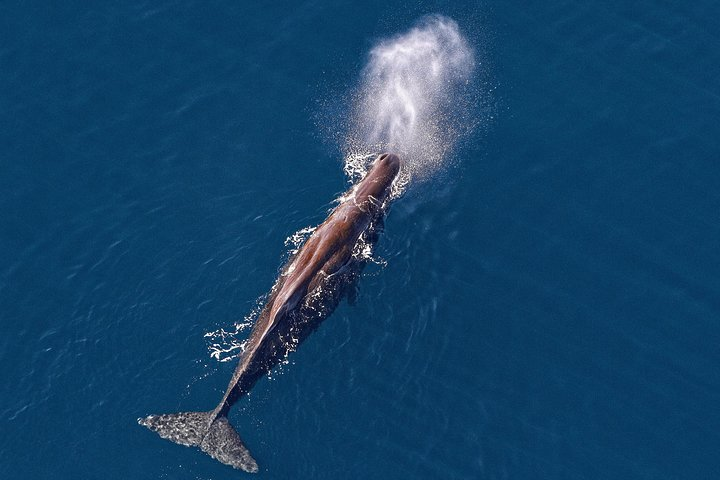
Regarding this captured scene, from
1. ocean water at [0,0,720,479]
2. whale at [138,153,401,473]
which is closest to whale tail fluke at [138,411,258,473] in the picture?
whale at [138,153,401,473]

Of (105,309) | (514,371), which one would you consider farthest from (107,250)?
(514,371)

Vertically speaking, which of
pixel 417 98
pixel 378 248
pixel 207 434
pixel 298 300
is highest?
pixel 417 98

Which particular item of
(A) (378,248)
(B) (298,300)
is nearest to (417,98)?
(A) (378,248)

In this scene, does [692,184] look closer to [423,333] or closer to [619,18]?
[619,18]

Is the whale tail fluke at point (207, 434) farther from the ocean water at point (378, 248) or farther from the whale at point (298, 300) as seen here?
the ocean water at point (378, 248)

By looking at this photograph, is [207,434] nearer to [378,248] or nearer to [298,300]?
[298,300]

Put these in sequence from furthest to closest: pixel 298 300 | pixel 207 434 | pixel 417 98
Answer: pixel 417 98, pixel 298 300, pixel 207 434

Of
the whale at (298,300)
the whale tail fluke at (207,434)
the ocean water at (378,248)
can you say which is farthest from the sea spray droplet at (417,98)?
the whale tail fluke at (207,434)

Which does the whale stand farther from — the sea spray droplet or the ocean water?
the sea spray droplet
